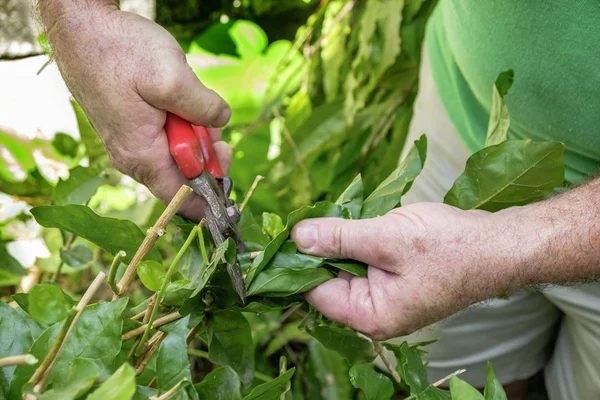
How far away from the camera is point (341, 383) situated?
111cm

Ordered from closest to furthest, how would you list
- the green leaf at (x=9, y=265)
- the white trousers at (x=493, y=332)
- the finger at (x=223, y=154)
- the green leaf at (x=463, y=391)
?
the green leaf at (x=463, y=391) → the finger at (x=223, y=154) → the green leaf at (x=9, y=265) → the white trousers at (x=493, y=332)

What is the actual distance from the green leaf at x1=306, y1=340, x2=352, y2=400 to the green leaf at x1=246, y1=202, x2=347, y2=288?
0.56 meters

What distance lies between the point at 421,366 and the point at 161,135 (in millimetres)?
333

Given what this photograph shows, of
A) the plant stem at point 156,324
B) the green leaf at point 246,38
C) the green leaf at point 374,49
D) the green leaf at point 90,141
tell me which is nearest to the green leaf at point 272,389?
the plant stem at point 156,324

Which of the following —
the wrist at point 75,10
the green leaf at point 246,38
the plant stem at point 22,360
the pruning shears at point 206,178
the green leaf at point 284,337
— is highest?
the wrist at point 75,10

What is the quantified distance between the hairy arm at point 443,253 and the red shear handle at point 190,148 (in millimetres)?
121

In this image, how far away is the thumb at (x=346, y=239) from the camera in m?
0.56

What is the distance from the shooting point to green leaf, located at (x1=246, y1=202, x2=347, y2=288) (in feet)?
1.85

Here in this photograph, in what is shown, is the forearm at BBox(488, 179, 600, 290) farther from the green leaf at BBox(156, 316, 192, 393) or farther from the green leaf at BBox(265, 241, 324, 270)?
the green leaf at BBox(156, 316, 192, 393)

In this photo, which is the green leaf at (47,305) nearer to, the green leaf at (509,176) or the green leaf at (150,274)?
the green leaf at (150,274)

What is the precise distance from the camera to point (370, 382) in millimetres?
555

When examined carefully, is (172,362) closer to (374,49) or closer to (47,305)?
(47,305)

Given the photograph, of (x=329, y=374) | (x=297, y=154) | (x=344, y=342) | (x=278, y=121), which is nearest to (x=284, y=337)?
(x=329, y=374)

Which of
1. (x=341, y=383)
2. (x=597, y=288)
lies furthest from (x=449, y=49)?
(x=341, y=383)
